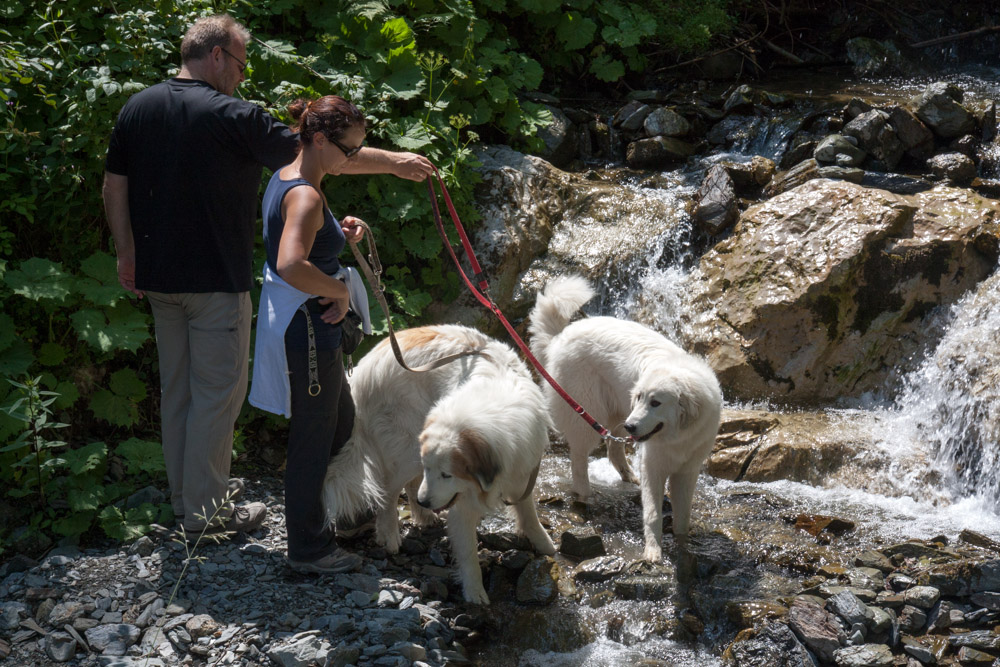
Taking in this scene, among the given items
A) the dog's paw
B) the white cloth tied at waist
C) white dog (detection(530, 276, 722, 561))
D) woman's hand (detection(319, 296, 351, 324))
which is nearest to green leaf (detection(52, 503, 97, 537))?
the white cloth tied at waist

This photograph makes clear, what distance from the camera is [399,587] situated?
4.06 m

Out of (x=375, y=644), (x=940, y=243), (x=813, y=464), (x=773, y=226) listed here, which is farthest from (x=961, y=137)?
(x=375, y=644)

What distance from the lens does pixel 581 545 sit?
184 inches

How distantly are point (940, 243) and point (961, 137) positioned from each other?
6.85 ft

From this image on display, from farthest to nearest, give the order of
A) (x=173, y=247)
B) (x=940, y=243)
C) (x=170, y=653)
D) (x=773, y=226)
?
(x=773, y=226) < (x=940, y=243) < (x=173, y=247) < (x=170, y=653)

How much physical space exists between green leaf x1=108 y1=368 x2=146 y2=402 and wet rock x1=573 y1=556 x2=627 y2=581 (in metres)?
2.83

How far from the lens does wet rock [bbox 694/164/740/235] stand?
7.39 m

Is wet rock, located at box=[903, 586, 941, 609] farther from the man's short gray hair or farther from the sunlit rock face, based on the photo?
the man's short gray hair

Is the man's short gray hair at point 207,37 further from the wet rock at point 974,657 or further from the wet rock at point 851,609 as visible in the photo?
the wet rock at point 974,657

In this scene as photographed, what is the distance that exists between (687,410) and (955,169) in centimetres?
480

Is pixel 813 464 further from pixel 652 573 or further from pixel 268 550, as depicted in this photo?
pixel 268 550

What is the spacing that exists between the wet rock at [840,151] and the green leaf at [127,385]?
6447 mm

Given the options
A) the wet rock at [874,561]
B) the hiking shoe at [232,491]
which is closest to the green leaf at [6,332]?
the hiking shoe at [232,491]

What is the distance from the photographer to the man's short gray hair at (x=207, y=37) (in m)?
3.83
